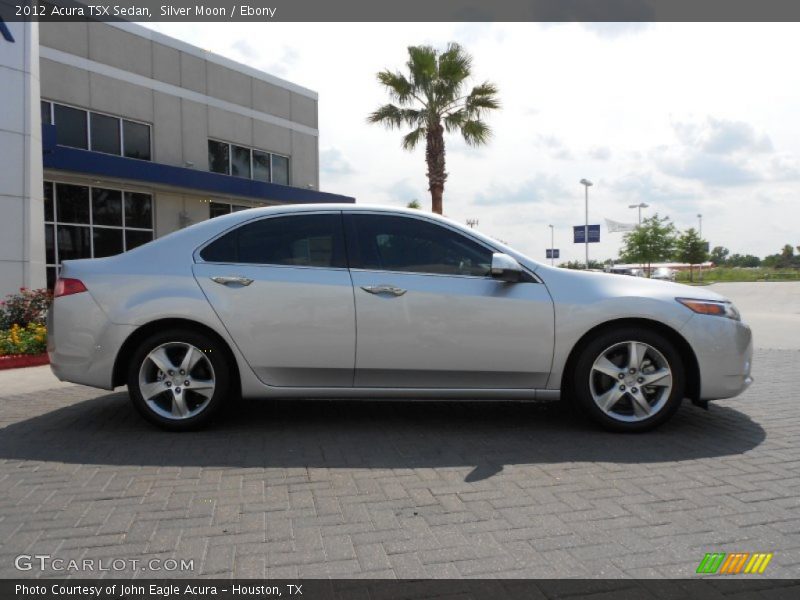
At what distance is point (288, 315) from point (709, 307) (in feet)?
9.94

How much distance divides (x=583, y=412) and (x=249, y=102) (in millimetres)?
20582

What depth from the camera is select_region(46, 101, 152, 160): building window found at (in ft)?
54.3

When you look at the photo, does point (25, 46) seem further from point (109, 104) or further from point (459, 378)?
point (459, 378)

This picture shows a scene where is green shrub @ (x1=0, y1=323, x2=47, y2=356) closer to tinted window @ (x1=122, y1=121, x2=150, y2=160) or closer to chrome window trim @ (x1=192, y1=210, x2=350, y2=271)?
chrome window trim @ (x1=192, y1=210, x2=350, y2=271)

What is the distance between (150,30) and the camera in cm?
1888

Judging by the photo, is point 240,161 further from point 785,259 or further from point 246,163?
point 785,259

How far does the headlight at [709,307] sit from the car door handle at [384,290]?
2.01 meters

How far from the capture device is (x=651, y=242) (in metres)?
44.3

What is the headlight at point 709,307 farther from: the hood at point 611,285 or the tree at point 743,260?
the tree at point 743,260

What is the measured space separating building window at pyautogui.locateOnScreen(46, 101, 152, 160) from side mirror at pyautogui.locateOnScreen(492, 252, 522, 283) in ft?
52.0

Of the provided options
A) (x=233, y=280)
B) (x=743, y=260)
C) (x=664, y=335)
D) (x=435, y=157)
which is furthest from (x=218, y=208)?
(x=743, y=260)

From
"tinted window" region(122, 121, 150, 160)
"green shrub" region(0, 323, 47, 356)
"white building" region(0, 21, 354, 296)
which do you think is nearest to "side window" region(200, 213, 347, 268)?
"green shrub" region(0, 323, 47, 356)
